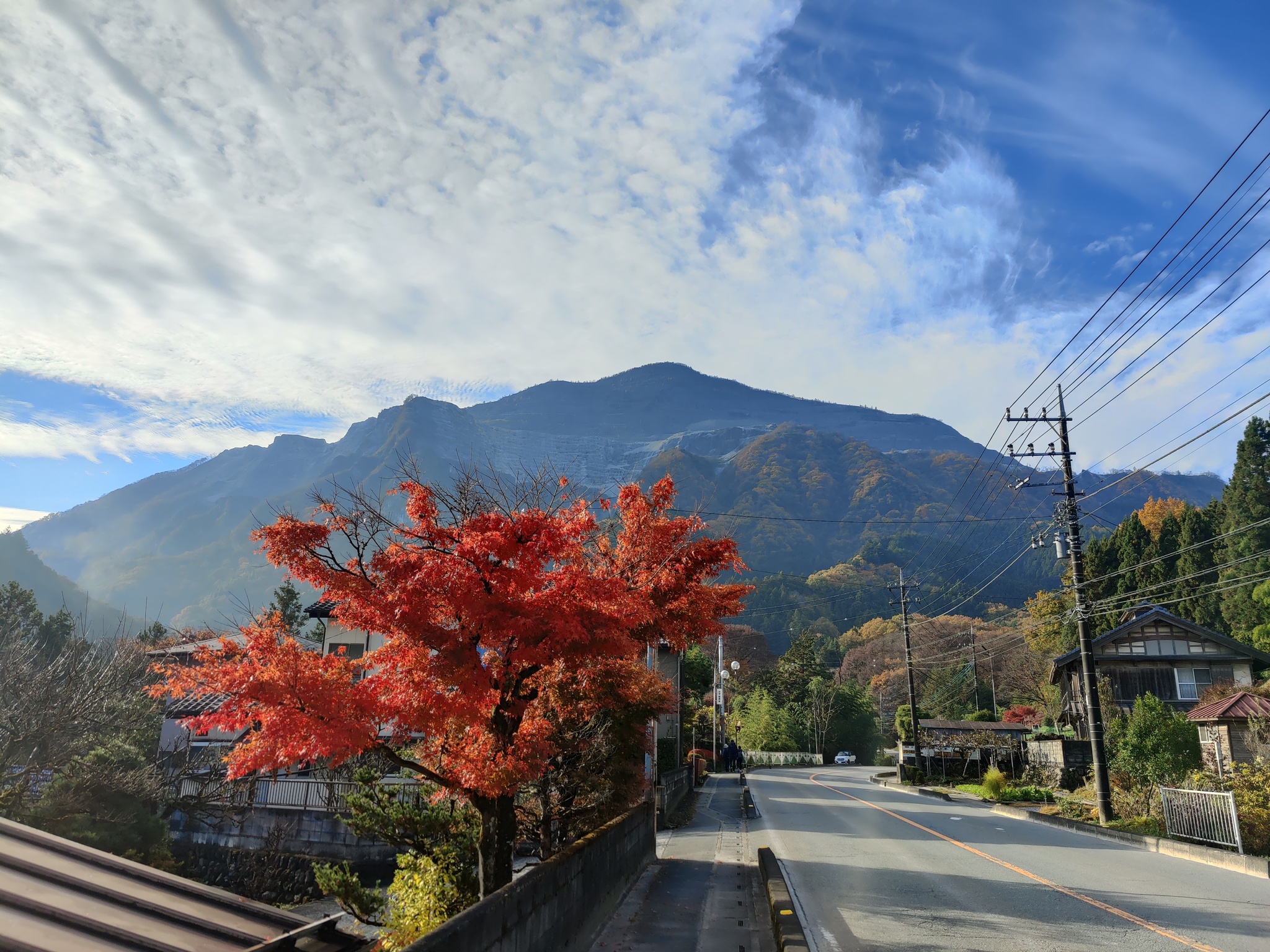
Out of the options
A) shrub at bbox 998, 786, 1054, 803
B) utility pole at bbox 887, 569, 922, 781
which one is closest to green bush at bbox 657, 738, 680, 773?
utility pole at bbox 887, 569, 922, 781

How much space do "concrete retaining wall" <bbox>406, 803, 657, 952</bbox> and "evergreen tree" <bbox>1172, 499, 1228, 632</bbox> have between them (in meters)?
53.6

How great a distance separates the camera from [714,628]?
13414 millimetres

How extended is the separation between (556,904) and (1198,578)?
6241 centimetres

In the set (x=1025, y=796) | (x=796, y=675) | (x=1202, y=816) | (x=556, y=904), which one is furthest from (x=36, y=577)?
(x=1202, y=816)

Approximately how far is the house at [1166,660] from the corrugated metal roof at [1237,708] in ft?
32.9

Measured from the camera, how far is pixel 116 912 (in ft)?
24.5

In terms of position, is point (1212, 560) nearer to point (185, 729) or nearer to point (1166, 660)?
point (1166, 660)

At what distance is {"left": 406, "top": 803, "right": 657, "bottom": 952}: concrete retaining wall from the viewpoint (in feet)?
20.1

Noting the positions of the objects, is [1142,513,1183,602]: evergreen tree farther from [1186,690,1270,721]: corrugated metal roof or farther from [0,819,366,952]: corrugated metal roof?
[0,819,366,952]: corrugated metal roof

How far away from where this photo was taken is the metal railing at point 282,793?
2277 cm

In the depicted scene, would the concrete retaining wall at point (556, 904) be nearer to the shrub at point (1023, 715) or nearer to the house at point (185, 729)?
the house at point (185, 729)

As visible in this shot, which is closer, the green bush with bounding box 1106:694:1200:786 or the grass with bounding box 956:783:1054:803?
the green bush with bounding box 1106:694:1200:786

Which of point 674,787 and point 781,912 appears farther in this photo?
point 674,787

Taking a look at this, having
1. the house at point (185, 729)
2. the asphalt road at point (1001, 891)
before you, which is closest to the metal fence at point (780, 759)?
the house at point (185, 729)
